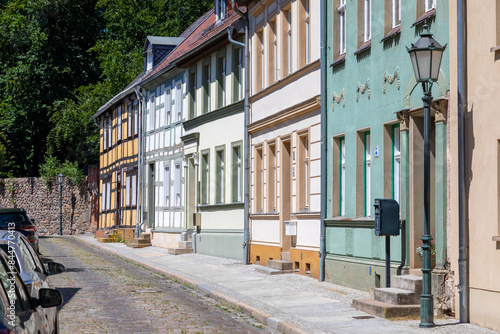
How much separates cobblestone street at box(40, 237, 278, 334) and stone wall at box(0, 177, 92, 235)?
32523mm

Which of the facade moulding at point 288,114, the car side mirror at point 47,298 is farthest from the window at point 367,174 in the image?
the car side mirror at point 47,298

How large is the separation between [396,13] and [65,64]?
154ft

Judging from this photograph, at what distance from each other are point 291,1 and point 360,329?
11748 millimetres

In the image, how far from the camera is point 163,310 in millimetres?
14023

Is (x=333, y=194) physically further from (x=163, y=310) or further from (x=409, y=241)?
(x=163, y=310)

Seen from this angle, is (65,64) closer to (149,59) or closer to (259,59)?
(149,59)

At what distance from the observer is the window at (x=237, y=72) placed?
1033 inches

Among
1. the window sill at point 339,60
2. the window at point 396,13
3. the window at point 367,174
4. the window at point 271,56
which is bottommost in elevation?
the window at point 367,174

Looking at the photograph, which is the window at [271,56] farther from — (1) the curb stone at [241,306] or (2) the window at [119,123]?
(2) the window at [119,123]

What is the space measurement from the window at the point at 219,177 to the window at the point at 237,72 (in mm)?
2374

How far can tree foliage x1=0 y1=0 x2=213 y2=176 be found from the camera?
2117 inches

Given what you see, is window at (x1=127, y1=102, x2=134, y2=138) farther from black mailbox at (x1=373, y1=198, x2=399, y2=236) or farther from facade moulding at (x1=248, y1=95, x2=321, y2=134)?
black mailbox at (x1=373, y1=198, x2=399, y2=236)

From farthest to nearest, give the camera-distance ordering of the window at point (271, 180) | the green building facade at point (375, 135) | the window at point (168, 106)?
the window at point (168, 106), the window at point (271, 180), the green building facade at point (375, 135)

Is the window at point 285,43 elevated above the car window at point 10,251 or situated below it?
above
